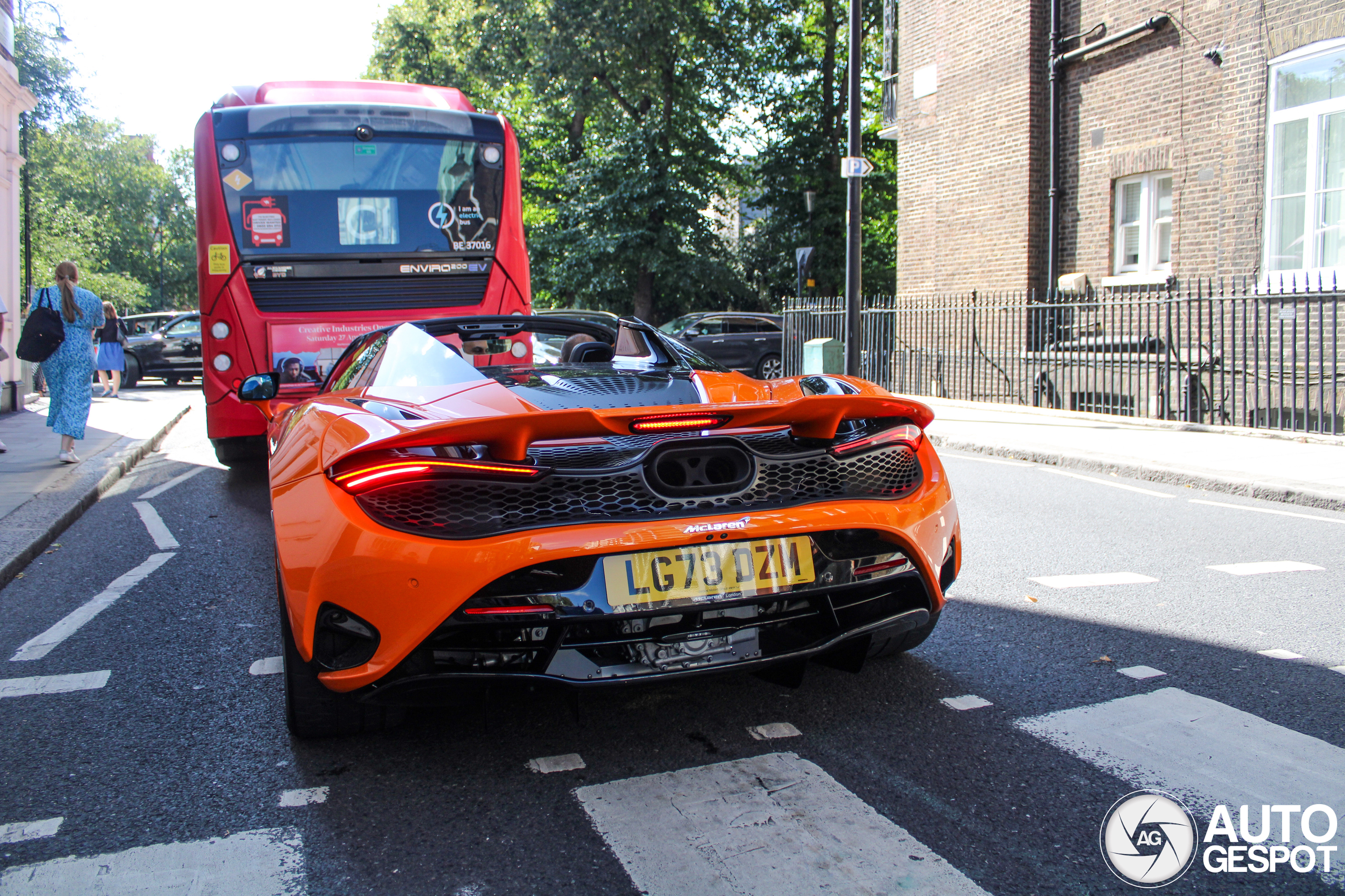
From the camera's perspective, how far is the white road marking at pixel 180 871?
2354 millimetres

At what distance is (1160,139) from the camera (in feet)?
46.1

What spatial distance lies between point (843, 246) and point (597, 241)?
7.87 m

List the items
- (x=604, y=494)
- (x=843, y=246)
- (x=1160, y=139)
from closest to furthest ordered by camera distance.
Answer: (x=604, y=494), (x=1160, y=139), (x=843, y=246)

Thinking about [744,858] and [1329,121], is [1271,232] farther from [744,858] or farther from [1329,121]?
[744,858]

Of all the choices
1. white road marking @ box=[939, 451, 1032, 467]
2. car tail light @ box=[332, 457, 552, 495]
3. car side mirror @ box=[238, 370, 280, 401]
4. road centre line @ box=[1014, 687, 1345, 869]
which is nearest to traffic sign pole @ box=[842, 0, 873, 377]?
white road marking @ box=[939, 451, 1032, 467]

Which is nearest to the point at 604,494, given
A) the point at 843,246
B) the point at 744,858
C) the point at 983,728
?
the point at 744,858

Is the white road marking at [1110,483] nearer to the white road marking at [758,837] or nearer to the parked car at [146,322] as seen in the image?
the white road marking at [758,837]

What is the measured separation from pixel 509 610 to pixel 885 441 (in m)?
1.30

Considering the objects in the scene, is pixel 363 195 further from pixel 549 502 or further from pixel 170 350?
pixel 170 350

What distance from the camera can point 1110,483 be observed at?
8750 millimetres

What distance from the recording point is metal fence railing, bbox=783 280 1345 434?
11312 millimetres

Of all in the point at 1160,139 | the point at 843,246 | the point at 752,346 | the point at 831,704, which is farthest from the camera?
the point at 843,246

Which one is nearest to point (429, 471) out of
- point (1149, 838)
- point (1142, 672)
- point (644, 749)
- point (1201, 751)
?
point (644, 749)

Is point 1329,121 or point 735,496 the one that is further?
point 1329,121
